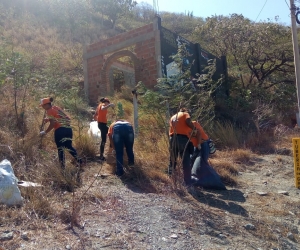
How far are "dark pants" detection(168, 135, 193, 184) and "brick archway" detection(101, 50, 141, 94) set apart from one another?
6789 millimetres

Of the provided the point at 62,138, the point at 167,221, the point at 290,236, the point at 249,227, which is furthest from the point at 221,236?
the point at 62,138

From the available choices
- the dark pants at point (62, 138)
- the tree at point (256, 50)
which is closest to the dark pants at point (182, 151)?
the dark pants at point (62, 138)

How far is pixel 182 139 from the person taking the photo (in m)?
6.61

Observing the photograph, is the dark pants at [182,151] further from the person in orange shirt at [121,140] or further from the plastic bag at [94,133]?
the plastic bag at [94,133]

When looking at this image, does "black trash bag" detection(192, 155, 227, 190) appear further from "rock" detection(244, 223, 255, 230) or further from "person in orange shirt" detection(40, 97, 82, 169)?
"person in orange shirt" detection(40, 97, 82, 169)

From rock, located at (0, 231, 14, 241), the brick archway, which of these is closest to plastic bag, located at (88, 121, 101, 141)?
the brick archway

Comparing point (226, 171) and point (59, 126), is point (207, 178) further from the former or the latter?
point (59, 126)

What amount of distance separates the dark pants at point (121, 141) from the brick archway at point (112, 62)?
21.2 feet

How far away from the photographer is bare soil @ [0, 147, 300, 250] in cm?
434

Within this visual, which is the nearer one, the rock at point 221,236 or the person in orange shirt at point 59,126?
the rock at point 221,236

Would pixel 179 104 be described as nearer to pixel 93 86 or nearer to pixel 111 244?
pixel 111 244

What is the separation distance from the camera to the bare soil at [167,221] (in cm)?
434

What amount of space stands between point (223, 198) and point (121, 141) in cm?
195

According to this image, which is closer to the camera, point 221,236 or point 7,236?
point 7,236
